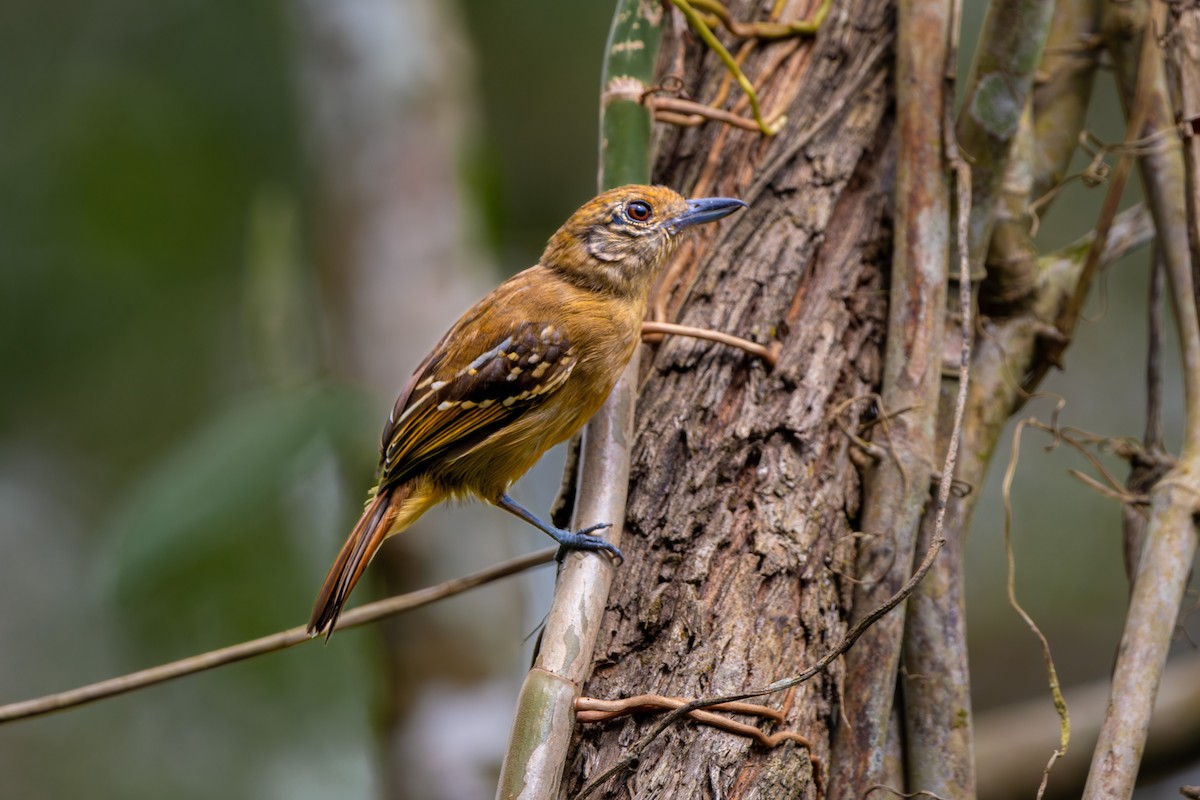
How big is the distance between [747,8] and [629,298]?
95cm

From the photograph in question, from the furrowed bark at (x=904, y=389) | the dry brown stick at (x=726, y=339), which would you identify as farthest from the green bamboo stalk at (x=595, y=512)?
the furrowed bark at (x=904, y=389)

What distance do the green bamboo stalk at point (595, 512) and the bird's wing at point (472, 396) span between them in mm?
278

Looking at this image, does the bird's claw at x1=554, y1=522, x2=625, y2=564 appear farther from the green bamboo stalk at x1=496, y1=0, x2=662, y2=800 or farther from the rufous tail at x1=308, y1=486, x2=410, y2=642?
the rufous tail at x1=308, y1=486, x2=410, y2=642

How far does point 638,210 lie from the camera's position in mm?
2854

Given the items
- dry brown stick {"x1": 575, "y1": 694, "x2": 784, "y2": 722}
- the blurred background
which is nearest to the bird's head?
dry brown stick {"x1": 575, "y1": 694, "x2": 784, "y2": 722}

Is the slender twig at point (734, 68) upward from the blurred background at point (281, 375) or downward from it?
upward

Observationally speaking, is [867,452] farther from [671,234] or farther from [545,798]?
[545,798]

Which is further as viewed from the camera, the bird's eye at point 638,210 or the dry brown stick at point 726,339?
the bird's eye at point 638,210

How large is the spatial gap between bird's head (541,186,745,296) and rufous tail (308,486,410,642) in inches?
32.0

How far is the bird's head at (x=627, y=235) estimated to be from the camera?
2.81m

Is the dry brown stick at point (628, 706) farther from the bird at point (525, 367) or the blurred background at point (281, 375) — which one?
the blurred background at point (281, 375)

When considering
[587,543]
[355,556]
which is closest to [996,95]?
[587,543]

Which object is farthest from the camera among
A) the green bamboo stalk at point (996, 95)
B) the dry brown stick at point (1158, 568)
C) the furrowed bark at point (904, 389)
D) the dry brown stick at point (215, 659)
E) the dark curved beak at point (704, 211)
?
the dark curved beak at point (704, 211)

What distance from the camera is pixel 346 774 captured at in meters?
6.55
